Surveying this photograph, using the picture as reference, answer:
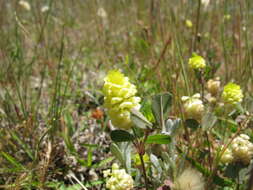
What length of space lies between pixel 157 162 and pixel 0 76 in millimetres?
1055

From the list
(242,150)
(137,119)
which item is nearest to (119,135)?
(137,119)

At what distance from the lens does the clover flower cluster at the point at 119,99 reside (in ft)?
2.20

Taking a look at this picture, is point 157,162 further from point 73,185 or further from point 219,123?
point 219,123

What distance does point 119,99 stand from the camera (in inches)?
26.0

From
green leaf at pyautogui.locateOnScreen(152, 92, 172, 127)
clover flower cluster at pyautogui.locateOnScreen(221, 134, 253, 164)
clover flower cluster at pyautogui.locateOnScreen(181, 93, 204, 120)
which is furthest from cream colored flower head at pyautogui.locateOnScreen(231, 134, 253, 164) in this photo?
green leaf at pyautogui.locateOnScreen(152, 92, 172, 127)

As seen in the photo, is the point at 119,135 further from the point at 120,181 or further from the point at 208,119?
the point at 208,119

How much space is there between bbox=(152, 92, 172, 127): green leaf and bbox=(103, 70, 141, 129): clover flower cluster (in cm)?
7

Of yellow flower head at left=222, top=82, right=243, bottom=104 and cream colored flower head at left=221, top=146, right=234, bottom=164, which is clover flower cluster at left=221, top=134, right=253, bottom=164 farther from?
yellow flower head at left=222, top=82, right=243, bottom=104

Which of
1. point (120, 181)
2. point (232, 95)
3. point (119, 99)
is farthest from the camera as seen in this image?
point (232, 95)

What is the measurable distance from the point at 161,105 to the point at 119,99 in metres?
0.12

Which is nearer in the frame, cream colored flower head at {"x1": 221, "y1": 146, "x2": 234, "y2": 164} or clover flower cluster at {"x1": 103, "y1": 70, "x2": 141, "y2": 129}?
clover flower cluster at {"x1": 103, "y1": 70, "x2": 141, "y2": 129}

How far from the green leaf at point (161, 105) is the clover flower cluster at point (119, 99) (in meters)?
0.07

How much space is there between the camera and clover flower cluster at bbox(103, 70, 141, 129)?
26.4 inches

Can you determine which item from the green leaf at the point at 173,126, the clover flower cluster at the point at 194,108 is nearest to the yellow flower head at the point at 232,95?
the clover flower cluster at the point at 194,108
